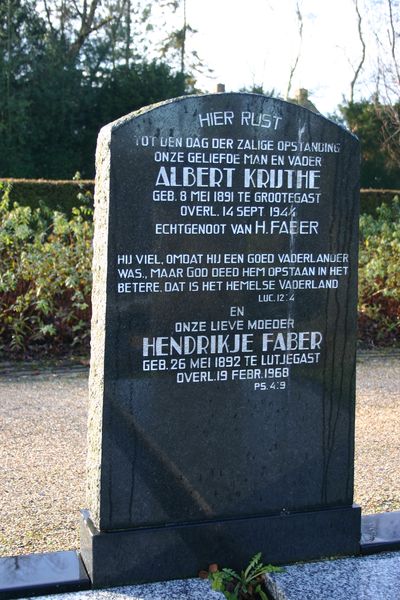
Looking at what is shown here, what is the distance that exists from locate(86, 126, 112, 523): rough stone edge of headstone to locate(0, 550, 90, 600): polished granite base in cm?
21

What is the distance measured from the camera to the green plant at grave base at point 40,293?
7375 mm

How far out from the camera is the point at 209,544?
10.0 ft

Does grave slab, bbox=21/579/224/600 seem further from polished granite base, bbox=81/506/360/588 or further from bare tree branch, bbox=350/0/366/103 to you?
bare tree branch, bbox=350/0/366/103

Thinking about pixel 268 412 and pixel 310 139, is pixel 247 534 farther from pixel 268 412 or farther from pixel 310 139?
pixel 310 139

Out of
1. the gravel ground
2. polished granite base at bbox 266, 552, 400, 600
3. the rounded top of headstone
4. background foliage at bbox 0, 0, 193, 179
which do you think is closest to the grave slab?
polished granite base at bbox 266, 552, 400, 600

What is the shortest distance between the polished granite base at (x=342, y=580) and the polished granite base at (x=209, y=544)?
0.08 m

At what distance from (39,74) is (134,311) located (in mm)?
22195

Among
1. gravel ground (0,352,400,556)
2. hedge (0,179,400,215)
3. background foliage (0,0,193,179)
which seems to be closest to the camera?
gravel ground (0,352,400,556)

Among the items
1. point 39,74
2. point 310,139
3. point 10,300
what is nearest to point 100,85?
point 39,74

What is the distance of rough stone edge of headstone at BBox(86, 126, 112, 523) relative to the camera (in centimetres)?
286

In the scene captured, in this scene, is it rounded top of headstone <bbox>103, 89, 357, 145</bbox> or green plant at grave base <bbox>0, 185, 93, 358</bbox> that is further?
green plant at grave base <bbox>0, 185, 93, 358</bbox>

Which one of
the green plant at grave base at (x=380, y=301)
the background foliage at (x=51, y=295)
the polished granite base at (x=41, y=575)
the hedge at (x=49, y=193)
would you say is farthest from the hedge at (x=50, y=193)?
the polished granite base at (x=41, y=575)

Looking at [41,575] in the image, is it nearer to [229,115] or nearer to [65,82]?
[229,115]

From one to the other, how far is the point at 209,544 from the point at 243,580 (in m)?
0.19
